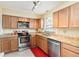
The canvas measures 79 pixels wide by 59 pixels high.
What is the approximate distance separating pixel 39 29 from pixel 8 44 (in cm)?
270

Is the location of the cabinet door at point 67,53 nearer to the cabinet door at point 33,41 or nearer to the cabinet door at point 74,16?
the cabinet door at point 74,16

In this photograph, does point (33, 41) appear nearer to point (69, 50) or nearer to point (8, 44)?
point (8, 44)

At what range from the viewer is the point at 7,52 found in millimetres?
3850

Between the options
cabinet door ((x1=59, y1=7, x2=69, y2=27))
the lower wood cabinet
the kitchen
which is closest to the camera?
the kitchen

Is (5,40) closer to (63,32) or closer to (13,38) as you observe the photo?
(13,38)

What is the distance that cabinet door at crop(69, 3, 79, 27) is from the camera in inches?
87.0

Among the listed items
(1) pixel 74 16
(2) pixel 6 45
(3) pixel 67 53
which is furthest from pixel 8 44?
(1) pixel 74 16

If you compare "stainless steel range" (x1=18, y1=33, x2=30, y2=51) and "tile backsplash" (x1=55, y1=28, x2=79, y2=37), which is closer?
"tile backsplash" (x1=55, y1=28, x2=79, y2=37)

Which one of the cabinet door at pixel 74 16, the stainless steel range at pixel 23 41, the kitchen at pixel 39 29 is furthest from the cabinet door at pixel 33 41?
the cabinet door at pixel 74 16

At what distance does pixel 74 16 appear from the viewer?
2.31 meters

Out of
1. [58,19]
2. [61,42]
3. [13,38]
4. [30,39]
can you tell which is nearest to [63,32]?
[58,19]

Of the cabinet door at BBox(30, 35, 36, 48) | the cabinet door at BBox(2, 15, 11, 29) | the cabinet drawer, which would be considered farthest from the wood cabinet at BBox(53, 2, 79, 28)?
the cabinet door at BBox(2, 15, 11, 29)

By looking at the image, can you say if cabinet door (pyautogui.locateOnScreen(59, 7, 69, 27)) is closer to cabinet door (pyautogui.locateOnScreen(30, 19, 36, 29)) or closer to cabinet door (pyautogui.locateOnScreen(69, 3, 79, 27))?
cabinet door (pyautogui.locateOnScreen(69, 3, 79, 27))

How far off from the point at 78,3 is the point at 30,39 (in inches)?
136
